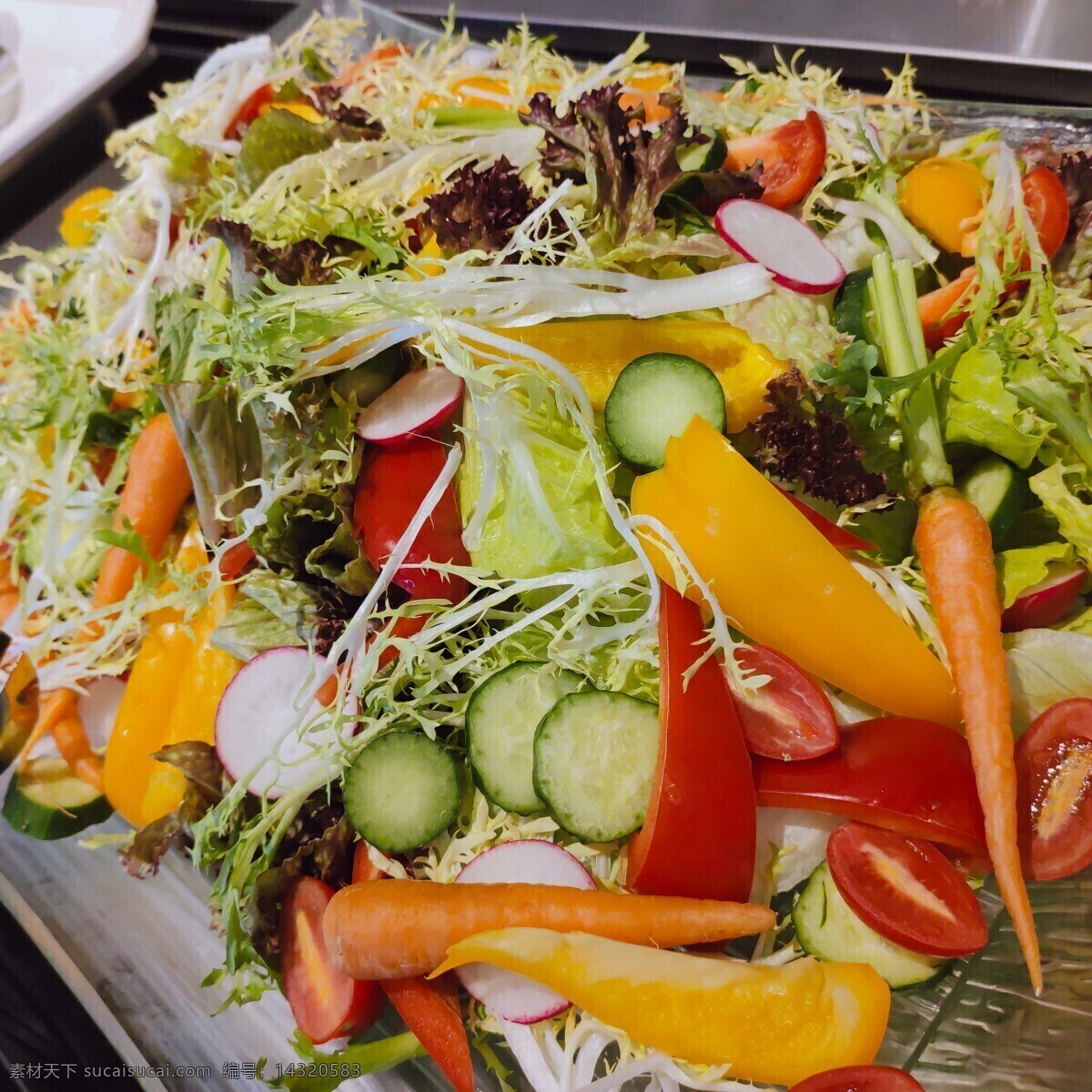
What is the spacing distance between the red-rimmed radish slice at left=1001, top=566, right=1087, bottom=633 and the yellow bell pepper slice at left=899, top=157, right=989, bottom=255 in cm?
78

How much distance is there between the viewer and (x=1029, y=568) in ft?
4.87

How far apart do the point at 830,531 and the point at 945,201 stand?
2.86 feet

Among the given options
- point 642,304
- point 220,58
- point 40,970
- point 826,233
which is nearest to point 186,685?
point 40,970

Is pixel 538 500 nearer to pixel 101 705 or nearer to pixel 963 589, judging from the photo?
pixel 963 589

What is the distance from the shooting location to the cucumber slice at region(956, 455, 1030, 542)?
1.50 metres

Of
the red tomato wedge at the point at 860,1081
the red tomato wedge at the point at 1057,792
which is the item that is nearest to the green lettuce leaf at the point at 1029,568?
the red tomato wedge at the point at 1057,792

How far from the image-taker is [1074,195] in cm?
175

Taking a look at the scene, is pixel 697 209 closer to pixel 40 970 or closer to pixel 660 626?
pixel 660 626

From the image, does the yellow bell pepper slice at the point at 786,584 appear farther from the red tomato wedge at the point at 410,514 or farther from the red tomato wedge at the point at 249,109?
the red tomato wedge at the point at 249,109

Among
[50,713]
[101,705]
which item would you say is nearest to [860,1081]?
[101,705]

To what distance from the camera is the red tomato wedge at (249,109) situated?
2416 millimetres

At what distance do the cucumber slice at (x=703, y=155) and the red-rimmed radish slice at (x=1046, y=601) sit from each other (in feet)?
3.81

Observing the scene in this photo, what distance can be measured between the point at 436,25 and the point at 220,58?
122 centimetres

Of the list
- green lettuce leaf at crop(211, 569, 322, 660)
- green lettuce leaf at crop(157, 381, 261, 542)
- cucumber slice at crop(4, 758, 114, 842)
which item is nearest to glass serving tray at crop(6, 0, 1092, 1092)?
cucumber slice at crop(4, 758, 114, 842)
